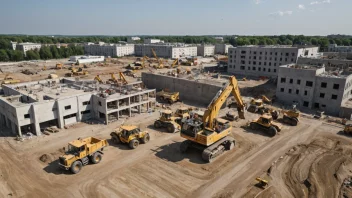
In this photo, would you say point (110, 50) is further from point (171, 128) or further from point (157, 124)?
point (171, 128)

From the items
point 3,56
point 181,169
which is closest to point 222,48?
point 3,56

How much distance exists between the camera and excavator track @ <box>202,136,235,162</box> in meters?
23.5

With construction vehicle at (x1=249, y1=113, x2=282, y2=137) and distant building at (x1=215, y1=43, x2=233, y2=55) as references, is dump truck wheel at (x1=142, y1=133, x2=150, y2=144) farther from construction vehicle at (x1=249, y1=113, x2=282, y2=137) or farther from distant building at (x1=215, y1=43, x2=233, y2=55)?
distant building at (x1=215, y1=43, x2=233, y2=55)

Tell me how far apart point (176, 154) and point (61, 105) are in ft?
57.1

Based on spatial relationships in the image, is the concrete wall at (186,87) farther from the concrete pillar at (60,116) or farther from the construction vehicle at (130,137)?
the concrete pillar at (60,116)

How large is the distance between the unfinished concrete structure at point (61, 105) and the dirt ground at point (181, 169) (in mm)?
2664

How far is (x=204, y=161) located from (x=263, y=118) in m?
11.7

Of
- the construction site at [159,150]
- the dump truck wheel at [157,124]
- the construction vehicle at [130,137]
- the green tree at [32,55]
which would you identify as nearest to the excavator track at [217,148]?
the construction site at [159,150]

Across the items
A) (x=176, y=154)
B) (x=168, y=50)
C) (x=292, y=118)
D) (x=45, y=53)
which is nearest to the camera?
(x=176, y=154)

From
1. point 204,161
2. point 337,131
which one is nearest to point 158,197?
point 204,161

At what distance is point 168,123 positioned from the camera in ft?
104

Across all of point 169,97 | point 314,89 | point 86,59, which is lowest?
point 169,97

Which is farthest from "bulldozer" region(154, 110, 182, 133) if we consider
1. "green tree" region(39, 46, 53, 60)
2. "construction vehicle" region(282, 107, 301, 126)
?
"green tree" region(39, 46, 53, 60)

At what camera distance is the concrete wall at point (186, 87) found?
43875mm
